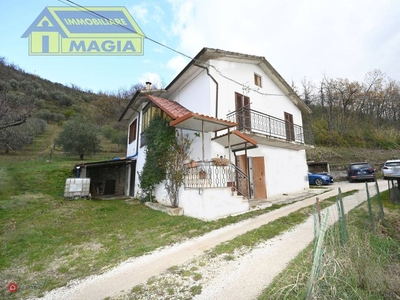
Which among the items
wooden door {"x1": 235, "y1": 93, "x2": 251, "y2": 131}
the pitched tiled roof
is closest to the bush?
the pitched tiled roof

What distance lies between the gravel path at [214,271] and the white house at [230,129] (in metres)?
2.49

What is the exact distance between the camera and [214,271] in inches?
145

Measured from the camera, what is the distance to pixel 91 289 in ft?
11.0

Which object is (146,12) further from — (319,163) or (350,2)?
(319,163)

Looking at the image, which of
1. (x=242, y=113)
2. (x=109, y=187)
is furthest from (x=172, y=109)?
(x=109, y=187)

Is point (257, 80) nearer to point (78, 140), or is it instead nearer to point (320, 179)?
point (320, 179)

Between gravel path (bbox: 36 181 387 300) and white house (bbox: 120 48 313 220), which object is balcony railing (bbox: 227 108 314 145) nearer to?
white house (bbox: 120 48 313 220)

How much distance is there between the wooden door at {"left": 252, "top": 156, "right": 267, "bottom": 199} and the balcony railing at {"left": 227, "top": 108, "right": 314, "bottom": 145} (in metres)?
1.67

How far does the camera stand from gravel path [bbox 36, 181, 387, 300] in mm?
3141

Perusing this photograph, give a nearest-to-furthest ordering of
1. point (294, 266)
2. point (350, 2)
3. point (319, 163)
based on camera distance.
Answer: point (294, 266)
point (350, 2)
point (319, 163)

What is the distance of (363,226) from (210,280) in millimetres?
5180

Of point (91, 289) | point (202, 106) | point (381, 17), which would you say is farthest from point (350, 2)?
point (91, 289)

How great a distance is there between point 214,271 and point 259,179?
7.98 m
